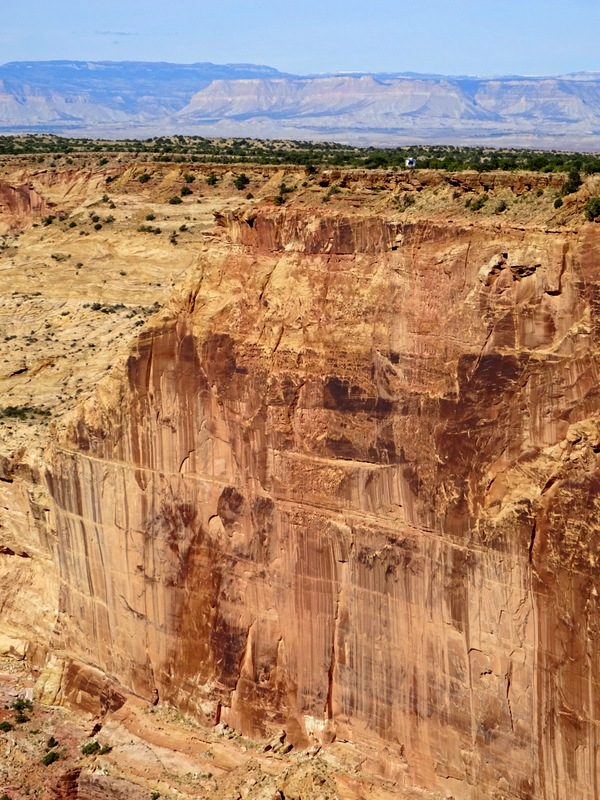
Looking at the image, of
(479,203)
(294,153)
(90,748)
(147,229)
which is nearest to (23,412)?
(90,748)

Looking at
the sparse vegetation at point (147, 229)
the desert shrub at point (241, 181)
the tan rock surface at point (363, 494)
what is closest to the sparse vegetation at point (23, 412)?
the tan rock surface at point (363, 494)

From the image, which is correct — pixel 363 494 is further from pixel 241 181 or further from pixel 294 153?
pixel 294 153

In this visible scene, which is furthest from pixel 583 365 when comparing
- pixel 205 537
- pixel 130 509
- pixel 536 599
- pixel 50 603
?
pixel 50 603

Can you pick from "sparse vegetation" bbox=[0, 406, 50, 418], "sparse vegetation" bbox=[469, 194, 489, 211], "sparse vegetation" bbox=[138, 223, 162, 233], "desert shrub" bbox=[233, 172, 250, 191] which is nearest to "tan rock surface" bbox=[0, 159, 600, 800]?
"sparse vegetation" bbox=[469, 194, 489, 211]

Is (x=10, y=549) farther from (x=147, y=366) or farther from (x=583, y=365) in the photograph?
(x=583, y=365)

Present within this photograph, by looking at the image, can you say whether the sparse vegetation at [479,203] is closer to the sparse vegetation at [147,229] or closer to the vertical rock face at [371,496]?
the vertical rock face at [371,496]

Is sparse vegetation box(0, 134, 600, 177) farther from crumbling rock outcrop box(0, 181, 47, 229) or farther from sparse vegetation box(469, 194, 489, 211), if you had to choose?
sparse vegetation box(469, 194, 489, 211)
